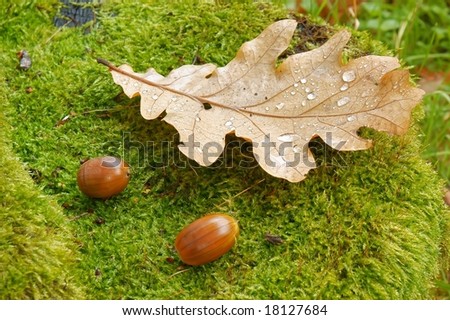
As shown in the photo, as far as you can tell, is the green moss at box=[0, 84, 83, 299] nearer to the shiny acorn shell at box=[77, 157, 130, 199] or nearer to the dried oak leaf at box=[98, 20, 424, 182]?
the shiny acorn shell at box=[77, 157, 130, 199]

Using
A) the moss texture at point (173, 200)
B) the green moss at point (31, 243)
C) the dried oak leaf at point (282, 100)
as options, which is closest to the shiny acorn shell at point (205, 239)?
the moss texture at point (173, 200)

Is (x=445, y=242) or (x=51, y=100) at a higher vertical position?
(x=51, y=100)

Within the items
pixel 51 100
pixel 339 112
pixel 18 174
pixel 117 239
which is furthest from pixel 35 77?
pixel 339 112

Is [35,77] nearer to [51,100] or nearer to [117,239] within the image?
[51,100]

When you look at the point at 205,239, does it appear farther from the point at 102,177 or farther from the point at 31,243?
the point at 31,243

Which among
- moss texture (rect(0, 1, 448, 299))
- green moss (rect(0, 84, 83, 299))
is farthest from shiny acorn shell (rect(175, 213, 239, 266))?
green moss (rect(0, 84, 83, 299))

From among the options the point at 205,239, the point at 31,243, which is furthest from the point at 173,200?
the point at 31,243

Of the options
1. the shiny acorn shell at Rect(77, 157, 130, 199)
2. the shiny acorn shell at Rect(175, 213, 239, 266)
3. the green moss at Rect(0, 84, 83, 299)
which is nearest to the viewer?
the green moss at Rect(0, 84, 83, 299)
